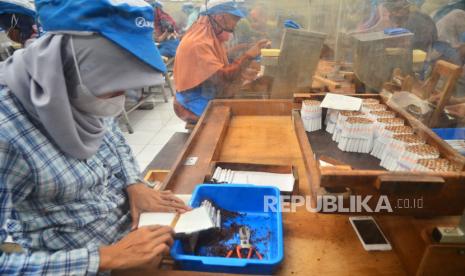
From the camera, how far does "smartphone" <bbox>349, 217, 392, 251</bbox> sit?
2.70 ft

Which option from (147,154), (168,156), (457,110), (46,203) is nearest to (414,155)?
(457,110)

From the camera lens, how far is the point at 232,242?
0.88 metres

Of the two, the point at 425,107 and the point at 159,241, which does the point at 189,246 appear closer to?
the point at 159,241

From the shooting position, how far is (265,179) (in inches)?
43.7

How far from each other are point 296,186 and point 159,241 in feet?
1.73

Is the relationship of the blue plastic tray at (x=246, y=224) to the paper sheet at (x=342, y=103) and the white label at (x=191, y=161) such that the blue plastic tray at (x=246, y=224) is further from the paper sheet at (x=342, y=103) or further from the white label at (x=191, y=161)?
the paper sheet at (x=342, y=103)

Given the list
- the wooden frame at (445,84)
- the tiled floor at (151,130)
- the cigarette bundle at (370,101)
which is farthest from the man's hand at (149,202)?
the tiled floor at (151,130)

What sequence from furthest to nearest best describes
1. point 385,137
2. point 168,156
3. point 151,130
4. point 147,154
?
point 151,130 → point 147,154 → point 168,156 → point 385,137

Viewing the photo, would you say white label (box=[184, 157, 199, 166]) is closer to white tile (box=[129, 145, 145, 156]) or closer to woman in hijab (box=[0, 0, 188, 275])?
woman in hijab (box=[0, 0, 188, 275])

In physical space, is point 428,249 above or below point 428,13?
below

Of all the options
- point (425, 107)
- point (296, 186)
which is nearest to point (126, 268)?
point (296, 186)

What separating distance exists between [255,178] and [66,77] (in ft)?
2.35

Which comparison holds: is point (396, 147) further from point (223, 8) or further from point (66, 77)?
point (223, 8)

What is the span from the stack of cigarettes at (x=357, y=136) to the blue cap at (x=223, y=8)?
132 centimetres
